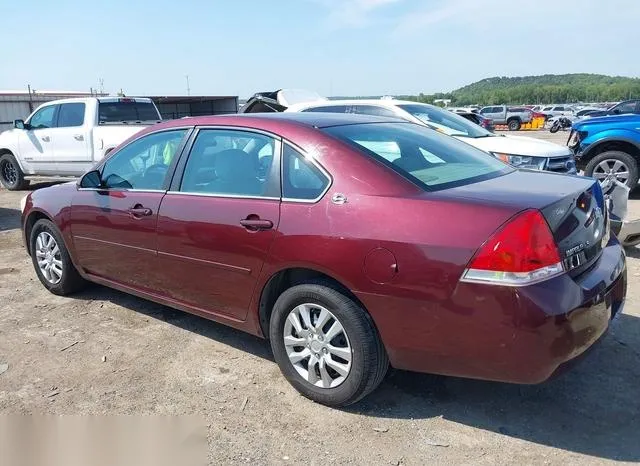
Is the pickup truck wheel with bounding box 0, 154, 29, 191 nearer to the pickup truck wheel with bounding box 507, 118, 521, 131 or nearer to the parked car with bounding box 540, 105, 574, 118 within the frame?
the pickup truck wheel with bounding box 507, 118, 521, 131

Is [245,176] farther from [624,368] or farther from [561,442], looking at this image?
[624,368]

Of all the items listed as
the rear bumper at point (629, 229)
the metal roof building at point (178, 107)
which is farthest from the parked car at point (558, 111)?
the rear bumper at point (629, 229)

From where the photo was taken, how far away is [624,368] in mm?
3477

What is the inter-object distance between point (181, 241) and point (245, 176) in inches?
24.4

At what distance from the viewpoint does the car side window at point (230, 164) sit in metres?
3.37

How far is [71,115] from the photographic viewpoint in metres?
10.8

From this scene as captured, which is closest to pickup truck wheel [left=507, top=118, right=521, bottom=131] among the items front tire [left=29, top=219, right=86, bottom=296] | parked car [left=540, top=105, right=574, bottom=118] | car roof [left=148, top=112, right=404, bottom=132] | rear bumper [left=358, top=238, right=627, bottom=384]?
parked car [left=540, top=105, right=574, bottom=118]

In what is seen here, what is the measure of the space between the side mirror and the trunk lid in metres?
2.79

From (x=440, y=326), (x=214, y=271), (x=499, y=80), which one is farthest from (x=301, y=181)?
(x=499, y=80)

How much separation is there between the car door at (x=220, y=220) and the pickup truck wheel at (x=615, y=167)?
7083 mm

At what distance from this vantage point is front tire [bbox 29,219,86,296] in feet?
15.9

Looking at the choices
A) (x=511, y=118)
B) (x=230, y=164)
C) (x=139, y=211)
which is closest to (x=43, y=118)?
(x=139, y=211)

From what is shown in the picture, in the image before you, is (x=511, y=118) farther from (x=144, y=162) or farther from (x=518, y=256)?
(x=518, y=256)

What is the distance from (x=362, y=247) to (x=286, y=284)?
0.69 meters
